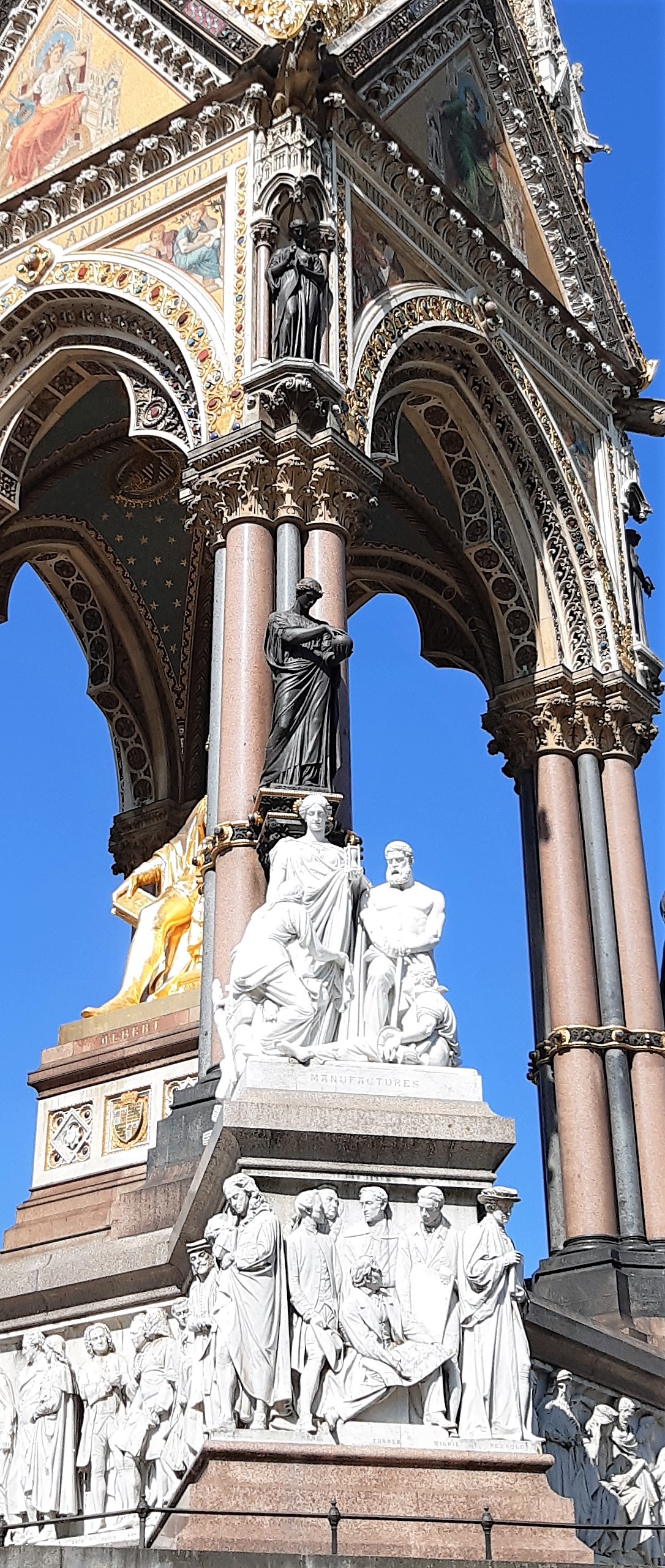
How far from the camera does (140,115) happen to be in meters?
16.5

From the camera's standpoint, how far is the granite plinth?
934 centimetres

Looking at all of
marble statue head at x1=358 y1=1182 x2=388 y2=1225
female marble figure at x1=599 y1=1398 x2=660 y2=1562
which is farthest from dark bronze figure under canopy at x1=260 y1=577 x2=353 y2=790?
female marble figure at x1=599 y1=1398 x2=660 y2=1562

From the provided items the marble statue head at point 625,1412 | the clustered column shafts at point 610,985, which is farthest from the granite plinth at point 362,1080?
the clustered column shafts at point 610,985

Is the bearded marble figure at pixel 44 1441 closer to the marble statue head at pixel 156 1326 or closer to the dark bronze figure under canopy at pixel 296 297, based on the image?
the marble statue head at pixel 156 1326

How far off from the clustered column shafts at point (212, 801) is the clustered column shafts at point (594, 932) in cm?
Answer: 383

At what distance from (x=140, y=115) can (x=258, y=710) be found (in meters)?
6.08

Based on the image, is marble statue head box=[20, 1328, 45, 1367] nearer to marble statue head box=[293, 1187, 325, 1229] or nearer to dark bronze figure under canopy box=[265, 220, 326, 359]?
marble statue head box=[293, 1187, 325, 1229]

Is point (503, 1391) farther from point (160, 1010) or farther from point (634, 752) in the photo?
point (634, 752)

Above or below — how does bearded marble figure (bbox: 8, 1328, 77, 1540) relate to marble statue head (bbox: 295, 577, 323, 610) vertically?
below

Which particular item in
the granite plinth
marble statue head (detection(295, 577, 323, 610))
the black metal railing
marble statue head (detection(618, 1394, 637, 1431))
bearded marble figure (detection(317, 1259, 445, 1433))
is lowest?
the black metal railing

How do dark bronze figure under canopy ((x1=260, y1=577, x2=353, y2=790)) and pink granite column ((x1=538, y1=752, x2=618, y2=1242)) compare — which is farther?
pink granite column ((x1=538, y1=752, x2=618, y2=1242))

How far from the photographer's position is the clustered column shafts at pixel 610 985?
15.5m

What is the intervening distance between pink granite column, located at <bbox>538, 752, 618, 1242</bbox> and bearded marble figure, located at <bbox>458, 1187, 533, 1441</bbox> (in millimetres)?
6317

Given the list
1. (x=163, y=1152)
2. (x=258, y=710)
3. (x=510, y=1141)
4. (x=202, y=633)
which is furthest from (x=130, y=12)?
(x=510, y=1141)
